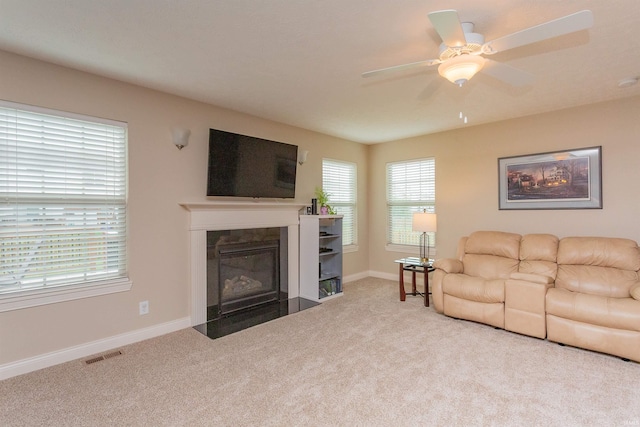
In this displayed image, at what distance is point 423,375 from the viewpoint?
8.12ft

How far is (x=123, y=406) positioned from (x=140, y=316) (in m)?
1.23

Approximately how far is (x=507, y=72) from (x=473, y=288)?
223cm

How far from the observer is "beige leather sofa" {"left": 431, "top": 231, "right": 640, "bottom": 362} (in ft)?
9.05

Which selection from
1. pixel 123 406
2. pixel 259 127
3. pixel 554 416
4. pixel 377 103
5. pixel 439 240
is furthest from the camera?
pixel 439 240

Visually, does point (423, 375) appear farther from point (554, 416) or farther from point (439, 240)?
point (439, 240)

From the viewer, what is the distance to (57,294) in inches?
106

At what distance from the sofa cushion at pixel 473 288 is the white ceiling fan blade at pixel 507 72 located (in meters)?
2.05

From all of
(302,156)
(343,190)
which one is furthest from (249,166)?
(343,190)

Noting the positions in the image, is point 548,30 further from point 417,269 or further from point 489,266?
point 417,269

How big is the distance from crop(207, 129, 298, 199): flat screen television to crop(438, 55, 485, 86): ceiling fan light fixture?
2.41 m

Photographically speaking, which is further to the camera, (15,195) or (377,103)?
(377,103)

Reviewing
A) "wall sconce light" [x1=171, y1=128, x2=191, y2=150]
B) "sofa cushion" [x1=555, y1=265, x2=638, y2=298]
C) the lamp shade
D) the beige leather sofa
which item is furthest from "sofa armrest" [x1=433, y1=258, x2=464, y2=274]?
"wall sconce light" [x1=171, y1=128, x2=191, y2=150]

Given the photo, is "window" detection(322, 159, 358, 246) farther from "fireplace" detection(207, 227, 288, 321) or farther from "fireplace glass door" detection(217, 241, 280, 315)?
"fireplace glass door" detection(217, 241, 280, 315)

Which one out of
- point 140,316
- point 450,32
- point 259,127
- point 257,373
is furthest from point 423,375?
point 259,127
